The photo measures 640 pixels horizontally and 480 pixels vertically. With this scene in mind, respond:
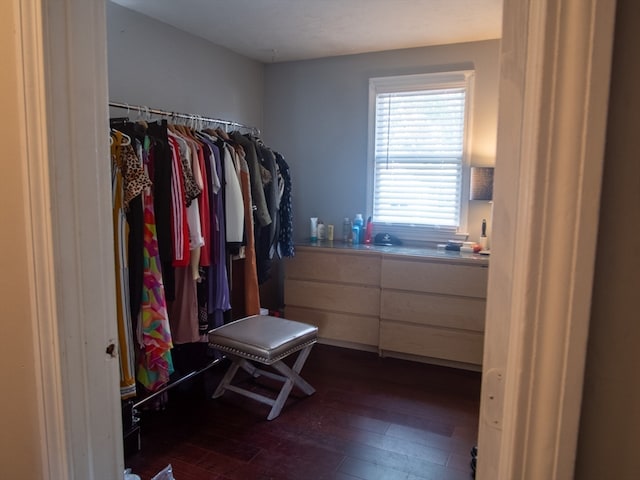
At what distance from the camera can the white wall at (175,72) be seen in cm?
276

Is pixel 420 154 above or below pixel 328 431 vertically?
above

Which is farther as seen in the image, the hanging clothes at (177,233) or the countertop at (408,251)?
the countertop at (408,251)

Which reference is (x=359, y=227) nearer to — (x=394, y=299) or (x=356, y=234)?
(x=356, y=234)

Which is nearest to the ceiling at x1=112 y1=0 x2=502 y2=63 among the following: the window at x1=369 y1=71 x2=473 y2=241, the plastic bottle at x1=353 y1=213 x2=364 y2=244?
the window at x1=369 y1=71 x2=473 y2=241

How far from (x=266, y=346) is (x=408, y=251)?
1411 millimetres

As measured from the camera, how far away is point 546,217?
58cm

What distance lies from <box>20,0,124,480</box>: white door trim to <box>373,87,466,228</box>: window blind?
294cm

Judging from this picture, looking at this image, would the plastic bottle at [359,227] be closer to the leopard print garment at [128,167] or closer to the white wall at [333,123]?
the white wall at [333,123]

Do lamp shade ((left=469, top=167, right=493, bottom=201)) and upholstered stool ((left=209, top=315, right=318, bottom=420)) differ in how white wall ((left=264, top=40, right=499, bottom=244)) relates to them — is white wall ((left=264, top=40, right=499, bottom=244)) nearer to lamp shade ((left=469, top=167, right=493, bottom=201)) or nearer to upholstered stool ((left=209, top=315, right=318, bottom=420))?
lamp shade ((left=469, top=167, right=493, bottom=201))

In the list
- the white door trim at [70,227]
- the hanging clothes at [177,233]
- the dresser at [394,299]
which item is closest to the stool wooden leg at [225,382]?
the hanging clothes at [177,233]

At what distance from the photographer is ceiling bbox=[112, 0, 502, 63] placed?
2705 millimetres

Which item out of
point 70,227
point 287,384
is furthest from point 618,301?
point 287,384

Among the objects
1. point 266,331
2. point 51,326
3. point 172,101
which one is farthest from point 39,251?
point 172,101

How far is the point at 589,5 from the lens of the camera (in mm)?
547
